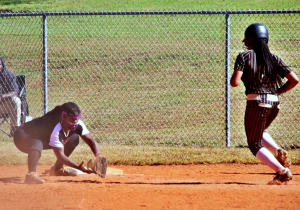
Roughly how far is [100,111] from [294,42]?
7.34m

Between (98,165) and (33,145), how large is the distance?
925 millimetres

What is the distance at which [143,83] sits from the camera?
16969 millimetres

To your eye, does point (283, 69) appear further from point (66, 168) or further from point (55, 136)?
point (66, 168)

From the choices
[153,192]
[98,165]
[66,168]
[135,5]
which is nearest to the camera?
[153,192]

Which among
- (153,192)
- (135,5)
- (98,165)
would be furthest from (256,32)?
(135,5)

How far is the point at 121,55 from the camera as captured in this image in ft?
62.0

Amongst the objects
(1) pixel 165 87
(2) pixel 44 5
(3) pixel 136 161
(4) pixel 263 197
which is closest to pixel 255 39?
(4) pixel 263 197

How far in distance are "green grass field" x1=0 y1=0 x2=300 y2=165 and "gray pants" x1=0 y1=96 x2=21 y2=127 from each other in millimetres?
460

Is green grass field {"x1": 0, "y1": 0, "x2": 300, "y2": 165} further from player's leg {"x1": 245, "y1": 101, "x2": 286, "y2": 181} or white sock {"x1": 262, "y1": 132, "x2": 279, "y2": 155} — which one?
player's leg {"x1": 245, "y1": 101, "x2": 286, "y2": 181}

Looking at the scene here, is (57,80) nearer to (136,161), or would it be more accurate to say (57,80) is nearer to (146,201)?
(136,161)

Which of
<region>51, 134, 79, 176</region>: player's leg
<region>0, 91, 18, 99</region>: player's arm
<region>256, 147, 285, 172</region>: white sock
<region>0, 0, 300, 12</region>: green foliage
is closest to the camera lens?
<region>256, 147, 285, 172</region>: white sock

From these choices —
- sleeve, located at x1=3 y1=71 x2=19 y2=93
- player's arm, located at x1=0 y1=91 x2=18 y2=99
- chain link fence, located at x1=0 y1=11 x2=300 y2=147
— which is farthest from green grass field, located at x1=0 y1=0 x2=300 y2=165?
sleeve, located at x1=3 y1=71 x2=19 y2=93

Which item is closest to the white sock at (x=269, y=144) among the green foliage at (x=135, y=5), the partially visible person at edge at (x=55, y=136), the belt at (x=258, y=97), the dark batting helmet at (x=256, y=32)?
the belt at (x=258, y=97)

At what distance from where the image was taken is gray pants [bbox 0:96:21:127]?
11297 mm
